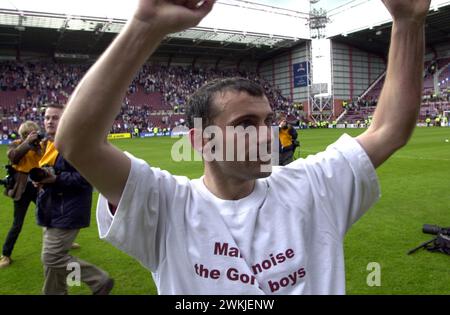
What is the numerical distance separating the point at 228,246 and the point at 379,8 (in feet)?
148

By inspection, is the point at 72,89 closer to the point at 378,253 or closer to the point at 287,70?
the point at 287,70

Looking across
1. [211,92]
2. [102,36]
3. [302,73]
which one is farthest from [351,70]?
[211,92]

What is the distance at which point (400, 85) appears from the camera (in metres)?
1.54

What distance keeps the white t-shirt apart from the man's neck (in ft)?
0.11

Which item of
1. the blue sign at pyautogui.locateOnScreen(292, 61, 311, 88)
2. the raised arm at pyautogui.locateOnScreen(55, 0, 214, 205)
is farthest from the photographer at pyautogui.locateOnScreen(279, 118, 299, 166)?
the blue sign at pyautogui.locateOnScreen(292, 61, 311, 88)

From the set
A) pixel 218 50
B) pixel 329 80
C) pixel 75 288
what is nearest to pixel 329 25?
pixel 329 80

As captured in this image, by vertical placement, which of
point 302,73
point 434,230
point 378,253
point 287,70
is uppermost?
point 287,70

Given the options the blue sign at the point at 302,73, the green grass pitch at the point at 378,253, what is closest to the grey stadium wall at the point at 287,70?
the blue sign at the point at 302,73

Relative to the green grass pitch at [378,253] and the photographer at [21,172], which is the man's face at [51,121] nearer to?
the photographer at [21,172]

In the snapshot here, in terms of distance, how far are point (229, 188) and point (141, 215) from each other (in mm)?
399

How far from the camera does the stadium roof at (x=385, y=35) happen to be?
39.8 metres

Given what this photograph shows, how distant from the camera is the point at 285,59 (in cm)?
5281

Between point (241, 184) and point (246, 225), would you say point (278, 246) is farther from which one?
point (241, 184)

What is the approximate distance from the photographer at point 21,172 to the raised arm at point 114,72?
164 inches
